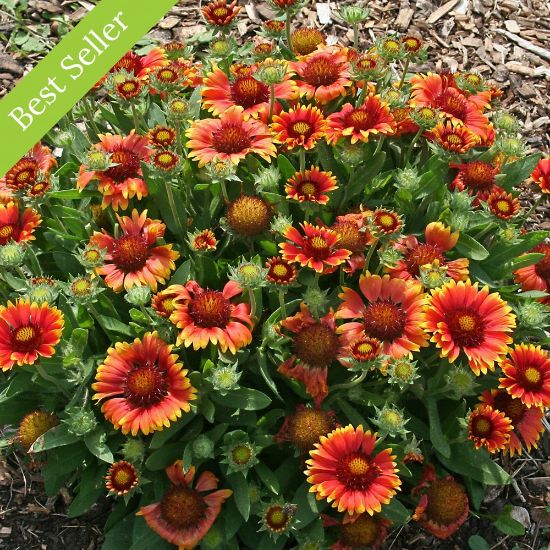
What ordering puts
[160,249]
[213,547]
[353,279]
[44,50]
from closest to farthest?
1. [213,547]
2. [160,249]
3. [353,279]
4. [44,50]

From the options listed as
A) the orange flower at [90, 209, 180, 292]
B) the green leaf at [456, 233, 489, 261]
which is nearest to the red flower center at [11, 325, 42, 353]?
the orange flower at [90, 209, 180, 292]

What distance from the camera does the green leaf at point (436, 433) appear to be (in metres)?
2.60

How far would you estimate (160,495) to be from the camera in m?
2.59

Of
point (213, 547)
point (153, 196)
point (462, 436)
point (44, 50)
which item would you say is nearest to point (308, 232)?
point (153, 196)

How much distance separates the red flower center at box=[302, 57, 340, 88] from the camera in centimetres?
300

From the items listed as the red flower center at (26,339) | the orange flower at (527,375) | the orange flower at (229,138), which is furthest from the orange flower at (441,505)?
the red flower center at (26,339)

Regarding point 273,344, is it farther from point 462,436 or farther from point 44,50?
point 44,50

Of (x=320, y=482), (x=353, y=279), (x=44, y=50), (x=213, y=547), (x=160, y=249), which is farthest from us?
(x=44, y=50)

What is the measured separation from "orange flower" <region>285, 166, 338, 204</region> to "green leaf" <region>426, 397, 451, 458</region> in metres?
0.83

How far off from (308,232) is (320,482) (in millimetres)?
823

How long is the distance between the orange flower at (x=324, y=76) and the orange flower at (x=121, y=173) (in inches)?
26.9

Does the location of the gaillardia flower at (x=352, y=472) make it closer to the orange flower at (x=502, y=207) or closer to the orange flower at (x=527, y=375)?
the orange flower at (x=527, y=375)

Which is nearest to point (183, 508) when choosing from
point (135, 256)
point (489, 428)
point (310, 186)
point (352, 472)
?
Result: point (352, 472)

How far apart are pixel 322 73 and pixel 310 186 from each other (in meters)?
0.57
